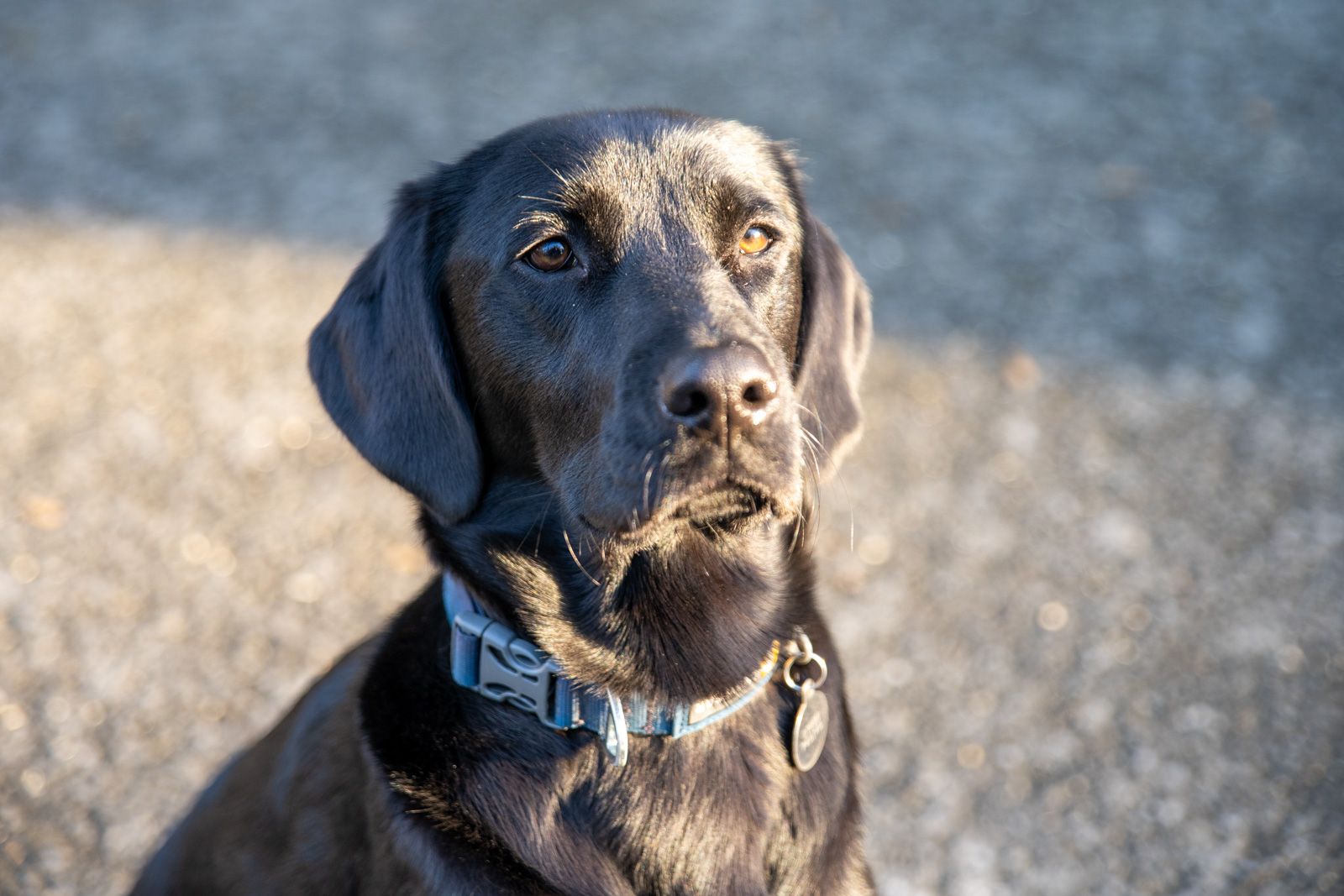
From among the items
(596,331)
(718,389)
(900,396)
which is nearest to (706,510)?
(718,389)

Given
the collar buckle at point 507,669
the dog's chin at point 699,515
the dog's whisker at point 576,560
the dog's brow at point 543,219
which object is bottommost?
the collar buckle at point 507,669

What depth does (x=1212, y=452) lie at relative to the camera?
448 centimetres

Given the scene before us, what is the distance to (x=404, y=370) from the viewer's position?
88.4 inches

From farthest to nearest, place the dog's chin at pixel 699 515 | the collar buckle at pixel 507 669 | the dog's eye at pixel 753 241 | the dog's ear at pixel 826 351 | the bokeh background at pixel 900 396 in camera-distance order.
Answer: the bokeh background at pixel 900 396 → the dog's ear at pixel 826 351 → the dog's eye at pixel 753 241 → the collar buckle at pixel 507 669 → the dog's chin at pixel 699 515

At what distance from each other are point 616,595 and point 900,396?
279cm

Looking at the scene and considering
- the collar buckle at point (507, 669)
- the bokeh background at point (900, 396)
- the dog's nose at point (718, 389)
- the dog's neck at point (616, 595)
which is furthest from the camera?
the bokeh background at point (900, 396)

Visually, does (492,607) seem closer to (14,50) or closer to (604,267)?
(604,267)

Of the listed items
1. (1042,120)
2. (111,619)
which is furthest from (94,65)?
(1042,120)

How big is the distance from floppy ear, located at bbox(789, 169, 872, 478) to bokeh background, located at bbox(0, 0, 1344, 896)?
143cm

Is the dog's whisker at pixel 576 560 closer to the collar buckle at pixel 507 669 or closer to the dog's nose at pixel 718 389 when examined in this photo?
the collar buckle at pixel 507 669

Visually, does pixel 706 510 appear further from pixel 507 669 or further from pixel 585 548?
pixel 507 669

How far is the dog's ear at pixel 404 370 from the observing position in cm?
221

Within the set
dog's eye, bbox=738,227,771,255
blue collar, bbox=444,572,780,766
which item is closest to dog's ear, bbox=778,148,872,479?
dog's eye, bbox=738,227,771,255

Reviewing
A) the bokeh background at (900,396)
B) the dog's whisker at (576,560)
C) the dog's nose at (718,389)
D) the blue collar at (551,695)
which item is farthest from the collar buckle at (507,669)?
the bokeh background at (900,396)
